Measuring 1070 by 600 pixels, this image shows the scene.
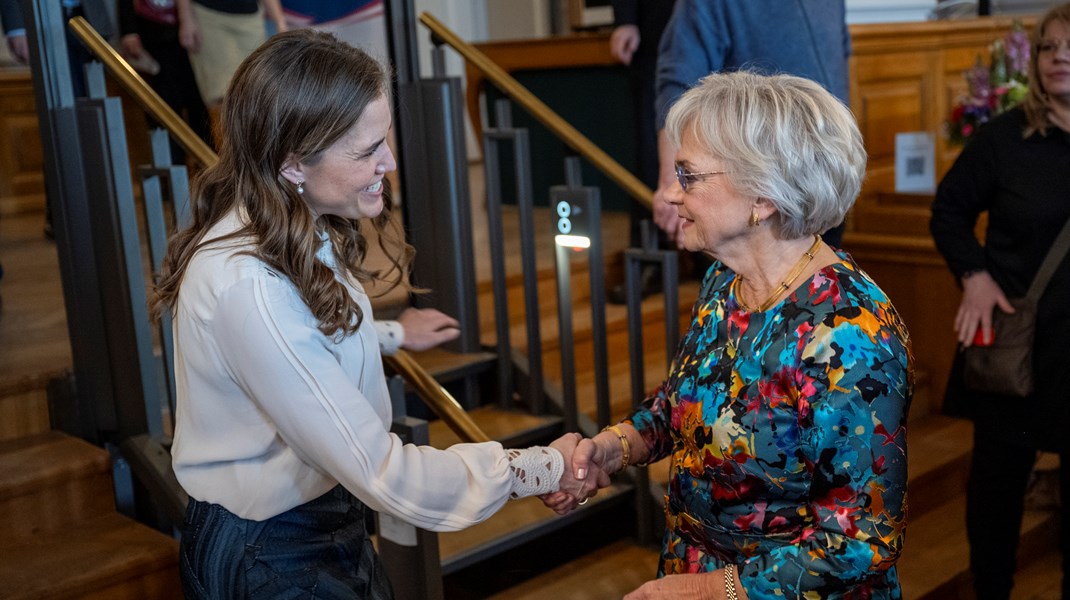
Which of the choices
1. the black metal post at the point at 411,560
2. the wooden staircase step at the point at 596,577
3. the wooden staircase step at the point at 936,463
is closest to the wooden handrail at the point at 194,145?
the black metal post at the point at 411,560

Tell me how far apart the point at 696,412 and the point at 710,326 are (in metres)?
0.14

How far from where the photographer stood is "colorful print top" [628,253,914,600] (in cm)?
154

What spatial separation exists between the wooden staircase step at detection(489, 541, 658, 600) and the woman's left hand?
1362mm

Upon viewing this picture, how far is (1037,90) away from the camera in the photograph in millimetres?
2719

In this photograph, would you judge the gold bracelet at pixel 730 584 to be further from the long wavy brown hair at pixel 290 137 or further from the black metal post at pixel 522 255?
the black metal post at pixel 522 255

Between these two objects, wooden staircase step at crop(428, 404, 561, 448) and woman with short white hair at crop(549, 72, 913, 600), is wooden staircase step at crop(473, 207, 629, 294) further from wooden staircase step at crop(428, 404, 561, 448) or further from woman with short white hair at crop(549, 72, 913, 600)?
woman with short white hair at crop(549, 72, 913, 600)

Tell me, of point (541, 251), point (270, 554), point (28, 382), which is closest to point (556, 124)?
point (28, 382)

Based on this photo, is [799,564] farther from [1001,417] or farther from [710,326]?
[1001,417]

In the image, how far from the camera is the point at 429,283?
3.69 meters

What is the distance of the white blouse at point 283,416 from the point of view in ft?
4.87

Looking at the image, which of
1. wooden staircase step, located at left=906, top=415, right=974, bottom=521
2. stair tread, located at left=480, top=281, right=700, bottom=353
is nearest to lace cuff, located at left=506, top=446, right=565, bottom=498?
stair tread, located at left=480, top=281, right=700, bottom=353

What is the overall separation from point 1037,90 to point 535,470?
1.71 meters

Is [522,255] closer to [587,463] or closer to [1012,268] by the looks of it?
[1012,268]

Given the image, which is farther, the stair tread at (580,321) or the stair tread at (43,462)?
the stair tread at (580,321)
